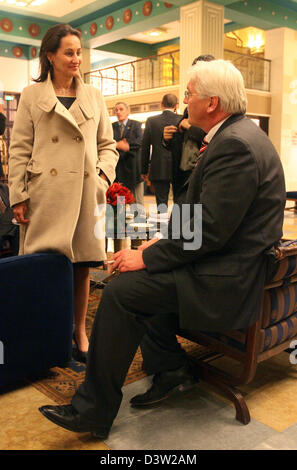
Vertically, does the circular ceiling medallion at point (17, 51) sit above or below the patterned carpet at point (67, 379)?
above

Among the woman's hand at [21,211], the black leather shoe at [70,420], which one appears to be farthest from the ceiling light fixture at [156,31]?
the black leather shoe at [70,420]

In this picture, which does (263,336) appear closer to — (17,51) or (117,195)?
(117,195)

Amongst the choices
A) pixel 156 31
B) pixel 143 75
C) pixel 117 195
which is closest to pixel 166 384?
pixel 117 195

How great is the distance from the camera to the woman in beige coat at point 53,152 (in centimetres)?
235

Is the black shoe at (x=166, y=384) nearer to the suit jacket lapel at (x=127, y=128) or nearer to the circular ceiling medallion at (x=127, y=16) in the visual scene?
the suit jacket lapel at (x=127, y=128)

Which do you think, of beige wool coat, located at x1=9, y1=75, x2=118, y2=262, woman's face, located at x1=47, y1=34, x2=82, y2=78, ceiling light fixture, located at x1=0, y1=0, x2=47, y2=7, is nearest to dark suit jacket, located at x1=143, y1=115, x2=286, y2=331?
beige wool coat, located at x1=9, y1=75, x2=118, y2=262

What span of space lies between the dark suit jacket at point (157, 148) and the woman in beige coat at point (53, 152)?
3.00m

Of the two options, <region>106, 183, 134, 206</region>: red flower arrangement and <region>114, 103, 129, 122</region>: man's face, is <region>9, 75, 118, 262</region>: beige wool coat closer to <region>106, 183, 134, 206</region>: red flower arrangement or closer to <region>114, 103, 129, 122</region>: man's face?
<region>106, 183, 134, 206</region>: red flower arrangement

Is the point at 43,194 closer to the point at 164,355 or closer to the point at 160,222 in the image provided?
the point at 164,355

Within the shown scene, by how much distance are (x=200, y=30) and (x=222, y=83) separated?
8.06m

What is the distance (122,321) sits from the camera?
181 cm

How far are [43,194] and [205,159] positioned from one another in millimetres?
892

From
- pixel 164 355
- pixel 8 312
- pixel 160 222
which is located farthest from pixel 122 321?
pixel 160 222
